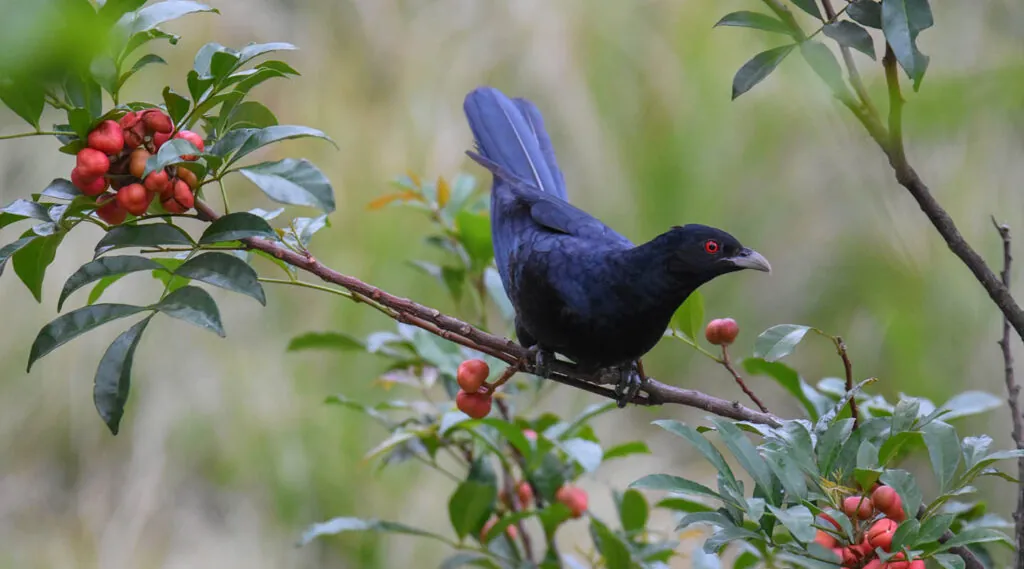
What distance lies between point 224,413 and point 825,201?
230 centimetres

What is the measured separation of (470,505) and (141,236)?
0.67 m

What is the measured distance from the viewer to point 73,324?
0.91 metres

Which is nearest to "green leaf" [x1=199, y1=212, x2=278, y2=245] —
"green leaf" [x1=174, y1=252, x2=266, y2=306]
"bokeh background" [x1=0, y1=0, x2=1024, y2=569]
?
"green leaf" [x1=174, y1=252, x2=266, y2=306]

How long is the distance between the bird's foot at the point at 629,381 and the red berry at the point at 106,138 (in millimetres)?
609

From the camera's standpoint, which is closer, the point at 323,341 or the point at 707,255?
the point at 707,255

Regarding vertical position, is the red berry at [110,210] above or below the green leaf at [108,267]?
above

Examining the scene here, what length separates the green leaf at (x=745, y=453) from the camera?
82 cm

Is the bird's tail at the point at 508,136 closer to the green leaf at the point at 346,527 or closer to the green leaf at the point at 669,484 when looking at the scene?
the green leaf at the point at 346,527

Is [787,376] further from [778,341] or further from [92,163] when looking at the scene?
[92,163]

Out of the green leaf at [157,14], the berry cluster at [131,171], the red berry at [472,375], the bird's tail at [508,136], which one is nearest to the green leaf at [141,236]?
the berry cluster at [131,171]

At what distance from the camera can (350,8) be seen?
3.93 m

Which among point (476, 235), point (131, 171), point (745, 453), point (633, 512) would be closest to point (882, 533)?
point (745, 453)

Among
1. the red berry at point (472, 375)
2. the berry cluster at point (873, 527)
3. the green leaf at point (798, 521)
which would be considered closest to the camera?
the green leaf at point (798, 521)

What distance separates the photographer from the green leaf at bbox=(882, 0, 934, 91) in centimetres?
82
